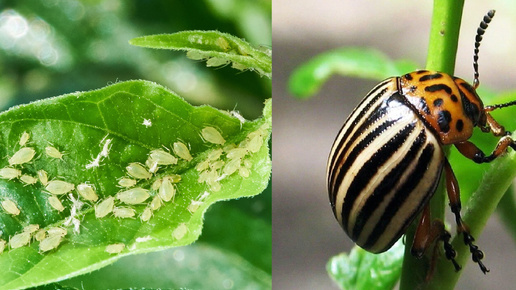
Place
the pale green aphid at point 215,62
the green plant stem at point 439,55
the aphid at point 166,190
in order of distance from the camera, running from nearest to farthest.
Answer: the green plant stem at point 439,55 → the aphid at point 166,190 → the pale green aphid at point 215,62

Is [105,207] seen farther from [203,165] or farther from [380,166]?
[380,166]

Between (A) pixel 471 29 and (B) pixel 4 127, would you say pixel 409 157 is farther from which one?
(A) pixel 471 29

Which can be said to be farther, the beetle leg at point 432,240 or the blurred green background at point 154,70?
the blurred green background at point 154,70

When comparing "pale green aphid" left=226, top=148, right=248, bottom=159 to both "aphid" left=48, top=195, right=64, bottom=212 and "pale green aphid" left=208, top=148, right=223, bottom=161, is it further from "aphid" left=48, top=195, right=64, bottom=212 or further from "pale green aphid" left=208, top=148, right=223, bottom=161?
"aphid" left=48, top=195, right=64, bottom=212

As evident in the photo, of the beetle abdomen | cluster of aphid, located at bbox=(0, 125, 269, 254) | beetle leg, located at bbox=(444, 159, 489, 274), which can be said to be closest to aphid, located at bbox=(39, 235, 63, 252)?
cluster of aphid, located at bbox=(0, 125, 269, 254)

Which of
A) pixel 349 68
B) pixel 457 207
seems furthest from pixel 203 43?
pixel 349 68

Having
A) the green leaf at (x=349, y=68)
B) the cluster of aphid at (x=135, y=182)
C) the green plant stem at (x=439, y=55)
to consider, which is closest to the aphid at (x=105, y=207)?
the cluster of aphid at (x=135, y=182)

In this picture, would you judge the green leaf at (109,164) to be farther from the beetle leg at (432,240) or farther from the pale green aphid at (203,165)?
the beetle leg at (432,240)
